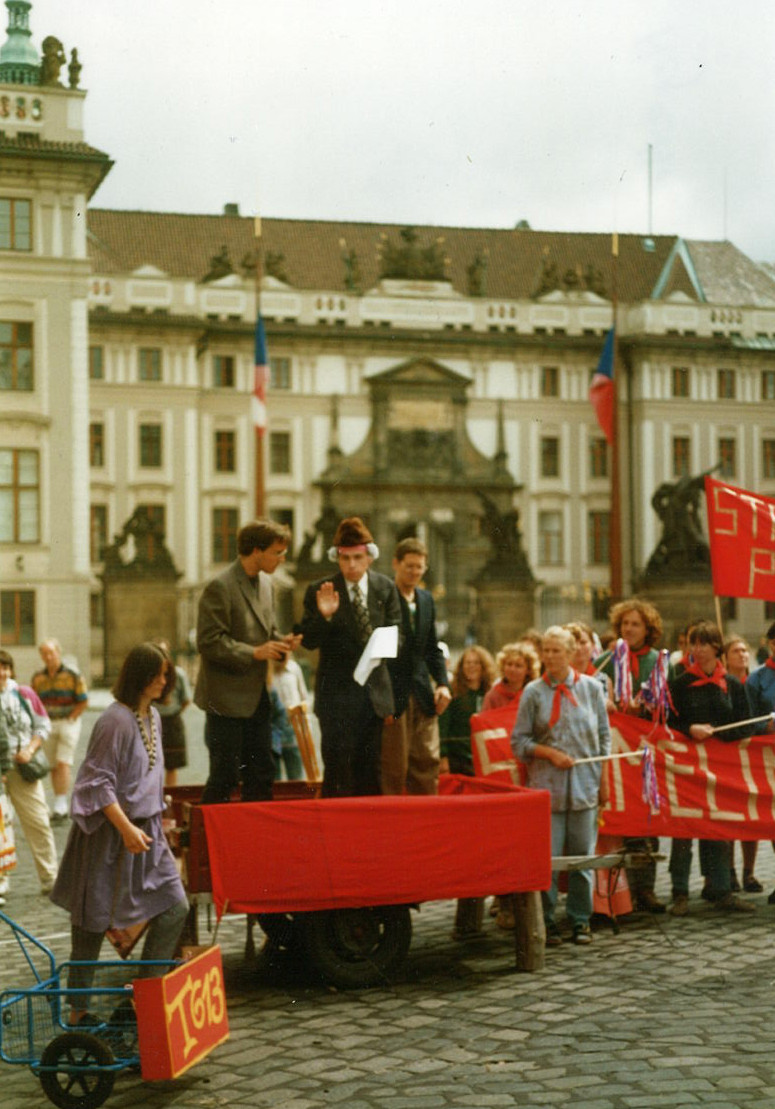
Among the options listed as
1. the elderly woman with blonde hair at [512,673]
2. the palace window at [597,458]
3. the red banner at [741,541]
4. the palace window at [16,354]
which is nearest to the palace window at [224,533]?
the palace window at [597,458]

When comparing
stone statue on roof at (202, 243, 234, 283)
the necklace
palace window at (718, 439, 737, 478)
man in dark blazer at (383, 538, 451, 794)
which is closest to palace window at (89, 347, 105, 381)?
stone statue on roof at (202, 243, 234, 283)

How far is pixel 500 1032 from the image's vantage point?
6270mm

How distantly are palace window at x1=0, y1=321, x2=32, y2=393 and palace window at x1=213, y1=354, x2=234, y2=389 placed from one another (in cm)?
1986

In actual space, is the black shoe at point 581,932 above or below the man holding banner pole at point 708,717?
below

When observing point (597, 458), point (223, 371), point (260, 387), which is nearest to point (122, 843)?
point (260, 387)

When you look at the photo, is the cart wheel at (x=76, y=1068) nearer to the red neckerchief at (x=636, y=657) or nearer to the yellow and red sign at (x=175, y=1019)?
the yellow and red sign at (x=175, y=1019)

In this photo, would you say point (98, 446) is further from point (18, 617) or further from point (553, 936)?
point (553, 936)

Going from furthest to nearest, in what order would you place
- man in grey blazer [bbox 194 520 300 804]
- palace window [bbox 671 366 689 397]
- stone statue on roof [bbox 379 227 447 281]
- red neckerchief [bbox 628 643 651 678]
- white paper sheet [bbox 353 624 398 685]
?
stone statue on roof [bbox 379 227 447 281]
palace window [bbox 671 366 689 397]
red neckerchief [bbox 628 643 651 678]
white paper sheet [bbox 353 624 398 685]
man in grey blazer [bbox 194 520 300 804]

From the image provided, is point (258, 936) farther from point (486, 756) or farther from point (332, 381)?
point (332, 381)

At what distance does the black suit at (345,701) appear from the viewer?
752 centimetres

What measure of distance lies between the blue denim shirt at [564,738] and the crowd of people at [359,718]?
0.03 ft

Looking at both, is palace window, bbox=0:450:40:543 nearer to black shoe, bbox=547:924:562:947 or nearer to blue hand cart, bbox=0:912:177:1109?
black shoe, bbox=547:924:562:947

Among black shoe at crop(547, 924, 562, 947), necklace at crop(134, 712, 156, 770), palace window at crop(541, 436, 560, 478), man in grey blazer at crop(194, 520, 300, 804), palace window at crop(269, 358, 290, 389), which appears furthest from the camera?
palace window at crop(541, 436, 560, 478)

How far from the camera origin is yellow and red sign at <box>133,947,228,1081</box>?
17.3 ft
